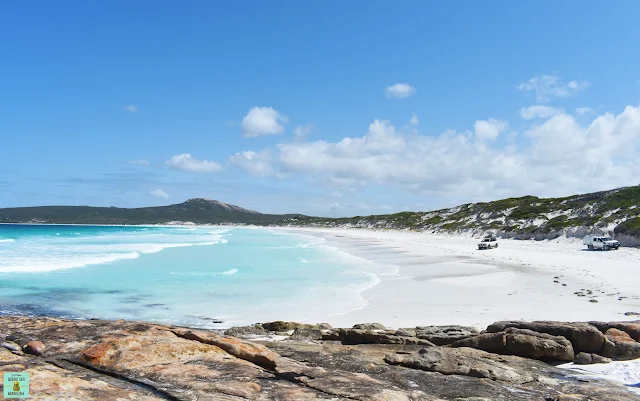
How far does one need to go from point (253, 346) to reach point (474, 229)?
6969cm

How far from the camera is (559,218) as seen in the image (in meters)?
59.3

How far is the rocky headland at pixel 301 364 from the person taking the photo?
595cm

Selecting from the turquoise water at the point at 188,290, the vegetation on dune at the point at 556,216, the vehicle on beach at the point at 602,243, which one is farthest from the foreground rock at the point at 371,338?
the vegetation on dune at the point at 556,216

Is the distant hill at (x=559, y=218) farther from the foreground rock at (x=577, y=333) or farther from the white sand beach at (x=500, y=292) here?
the foreground rock at (x=577, y=333)

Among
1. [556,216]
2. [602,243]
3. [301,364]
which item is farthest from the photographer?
[556,216]

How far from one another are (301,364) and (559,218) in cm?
6126

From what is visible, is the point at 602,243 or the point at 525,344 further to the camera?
the point at 602,243

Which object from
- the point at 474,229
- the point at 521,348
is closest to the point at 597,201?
the point at 474,229

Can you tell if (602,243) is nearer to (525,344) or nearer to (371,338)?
(525,344)

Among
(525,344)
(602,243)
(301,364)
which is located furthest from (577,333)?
(602,243)

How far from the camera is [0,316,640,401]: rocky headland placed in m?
5.95

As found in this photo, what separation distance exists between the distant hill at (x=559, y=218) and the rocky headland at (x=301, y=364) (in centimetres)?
3808

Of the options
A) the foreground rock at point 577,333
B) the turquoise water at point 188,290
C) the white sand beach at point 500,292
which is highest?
the foreground rock at point 577,333

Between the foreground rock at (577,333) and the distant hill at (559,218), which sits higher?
the distant hill at (559,218)
